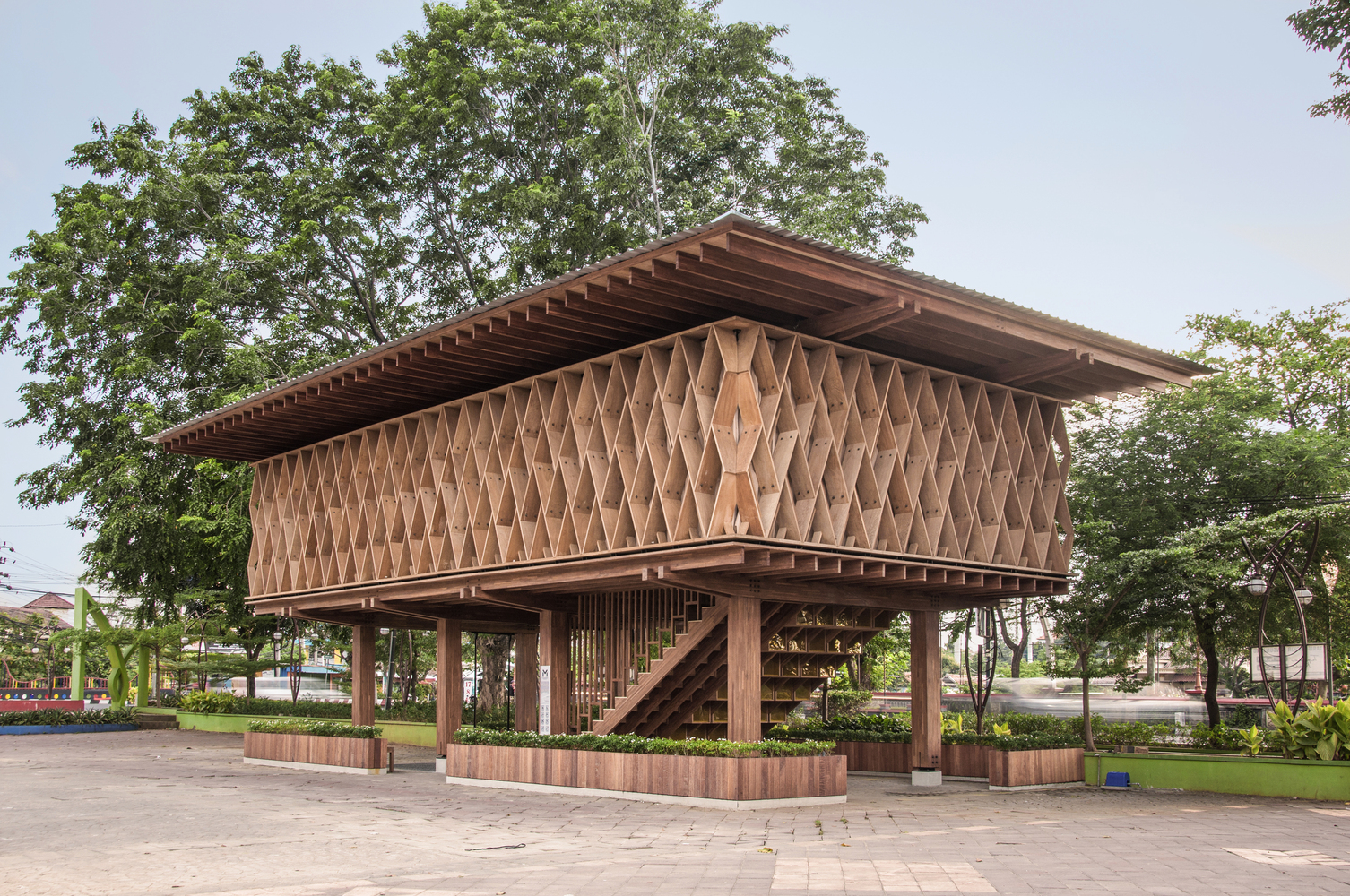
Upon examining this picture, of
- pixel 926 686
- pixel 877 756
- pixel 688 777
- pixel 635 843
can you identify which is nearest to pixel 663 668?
pixel 688 777

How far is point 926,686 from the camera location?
18.6m

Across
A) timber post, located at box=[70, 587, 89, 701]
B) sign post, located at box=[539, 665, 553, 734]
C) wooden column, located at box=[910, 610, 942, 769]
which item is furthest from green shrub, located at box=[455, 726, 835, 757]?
timber post, located at box=[70, 587, 89, 701]

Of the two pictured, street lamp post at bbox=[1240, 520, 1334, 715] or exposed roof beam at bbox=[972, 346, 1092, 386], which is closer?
exposed roof beam at bbox=[972, 346, 1092, 386]

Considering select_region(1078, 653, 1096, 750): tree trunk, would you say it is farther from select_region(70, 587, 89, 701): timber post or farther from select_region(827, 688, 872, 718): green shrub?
select_region(70, 587, 89, 701): timber post

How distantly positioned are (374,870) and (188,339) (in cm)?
2223

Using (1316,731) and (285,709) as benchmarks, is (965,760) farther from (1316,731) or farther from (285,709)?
(285,709)

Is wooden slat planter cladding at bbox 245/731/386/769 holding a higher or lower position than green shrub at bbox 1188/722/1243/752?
lower

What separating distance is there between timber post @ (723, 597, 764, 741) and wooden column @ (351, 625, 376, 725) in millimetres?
10920

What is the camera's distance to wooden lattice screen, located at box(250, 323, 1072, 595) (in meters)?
14.5

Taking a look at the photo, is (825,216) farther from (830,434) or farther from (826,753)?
(826,753)

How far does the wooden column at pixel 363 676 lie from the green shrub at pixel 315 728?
93 centimetres

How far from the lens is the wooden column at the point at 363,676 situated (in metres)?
23.3

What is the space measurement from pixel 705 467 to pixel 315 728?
1206cm

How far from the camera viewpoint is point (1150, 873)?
9078 millimetres
